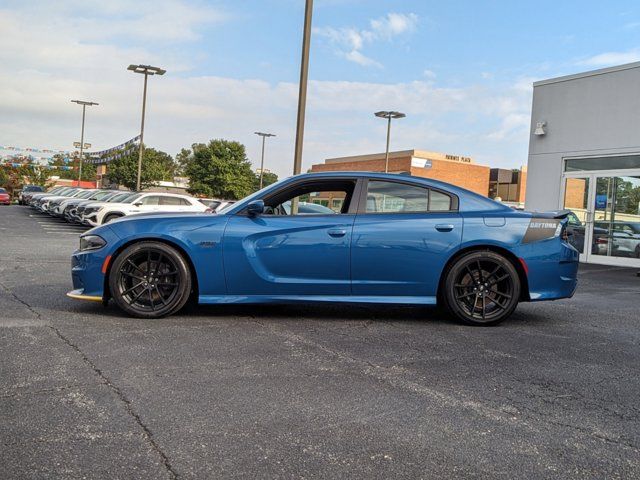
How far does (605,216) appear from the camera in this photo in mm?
14320

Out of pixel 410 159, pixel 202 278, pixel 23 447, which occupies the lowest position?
pixel 23 447

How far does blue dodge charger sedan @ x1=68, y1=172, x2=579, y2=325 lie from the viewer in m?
5.26

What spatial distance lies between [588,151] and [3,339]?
46.1ft

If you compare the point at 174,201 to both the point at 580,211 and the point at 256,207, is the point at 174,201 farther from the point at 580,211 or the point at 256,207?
the point at 256,207

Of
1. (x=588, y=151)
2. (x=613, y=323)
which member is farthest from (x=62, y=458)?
(x=588, y=151)

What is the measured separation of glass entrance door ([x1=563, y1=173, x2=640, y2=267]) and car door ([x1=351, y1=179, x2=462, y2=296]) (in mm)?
9146

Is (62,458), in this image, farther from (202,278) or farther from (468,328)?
(468,328)

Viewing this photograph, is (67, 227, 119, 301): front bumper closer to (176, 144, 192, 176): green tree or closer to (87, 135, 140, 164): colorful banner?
(87, 135, 140, 164): colorful banner

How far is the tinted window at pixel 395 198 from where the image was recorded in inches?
218

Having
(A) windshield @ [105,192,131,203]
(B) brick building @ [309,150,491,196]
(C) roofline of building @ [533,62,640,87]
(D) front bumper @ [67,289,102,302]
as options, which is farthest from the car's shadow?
(B) brick building @ [309,150,491,196]

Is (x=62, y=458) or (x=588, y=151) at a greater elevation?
(x=588, y=151)

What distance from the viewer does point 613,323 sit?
5930 mm

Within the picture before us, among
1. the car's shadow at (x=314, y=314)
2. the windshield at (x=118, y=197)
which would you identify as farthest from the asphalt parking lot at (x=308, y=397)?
the windshield at (x=118, y=197)

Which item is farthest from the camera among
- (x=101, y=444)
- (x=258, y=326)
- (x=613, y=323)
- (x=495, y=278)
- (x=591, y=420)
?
(x=613, y=323)
